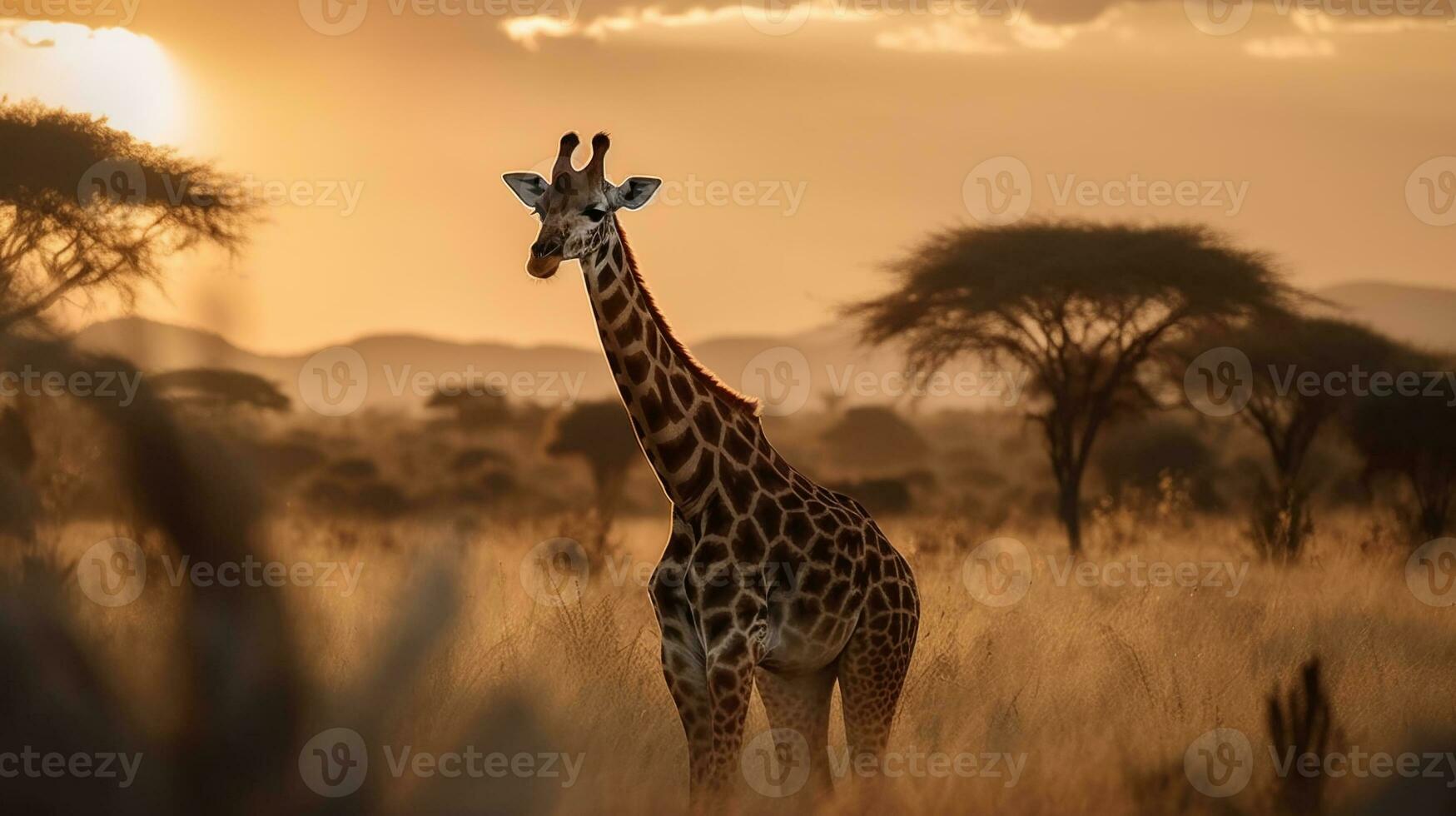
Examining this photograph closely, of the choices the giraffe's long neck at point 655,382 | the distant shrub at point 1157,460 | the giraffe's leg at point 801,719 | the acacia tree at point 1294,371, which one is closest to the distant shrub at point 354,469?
the distant shrub at point 1157,460

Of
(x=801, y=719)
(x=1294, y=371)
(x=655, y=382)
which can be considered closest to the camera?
(x=655, y=382)

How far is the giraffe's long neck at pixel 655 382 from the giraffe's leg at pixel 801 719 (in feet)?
3.63

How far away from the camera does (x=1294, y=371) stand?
2422 cm

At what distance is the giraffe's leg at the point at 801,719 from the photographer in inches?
349

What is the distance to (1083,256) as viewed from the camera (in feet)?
75.5

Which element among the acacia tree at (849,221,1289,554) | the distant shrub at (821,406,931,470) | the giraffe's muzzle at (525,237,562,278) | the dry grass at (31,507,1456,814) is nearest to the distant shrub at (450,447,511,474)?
the distant shrub at (821,406,931,470)

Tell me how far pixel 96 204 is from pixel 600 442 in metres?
9.18

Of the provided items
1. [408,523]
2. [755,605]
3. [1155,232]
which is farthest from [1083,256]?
[755,605]

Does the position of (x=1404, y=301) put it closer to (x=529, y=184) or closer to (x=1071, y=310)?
(x=1071, y=310)

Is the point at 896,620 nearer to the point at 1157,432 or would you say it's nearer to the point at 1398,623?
the point at 1398,623

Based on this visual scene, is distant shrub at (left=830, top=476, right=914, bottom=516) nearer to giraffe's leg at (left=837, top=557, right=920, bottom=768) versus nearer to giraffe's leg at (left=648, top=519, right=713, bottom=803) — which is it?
giraffe's leg at (left=837, top=557, right=920, bottom=768)

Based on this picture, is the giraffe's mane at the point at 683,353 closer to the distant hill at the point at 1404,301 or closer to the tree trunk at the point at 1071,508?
the tree trunk at the point at 1071,508

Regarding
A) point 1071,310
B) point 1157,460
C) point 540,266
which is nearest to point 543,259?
point 540,266

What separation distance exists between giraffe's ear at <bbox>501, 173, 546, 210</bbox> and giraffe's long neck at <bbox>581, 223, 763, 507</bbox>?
0.36m
